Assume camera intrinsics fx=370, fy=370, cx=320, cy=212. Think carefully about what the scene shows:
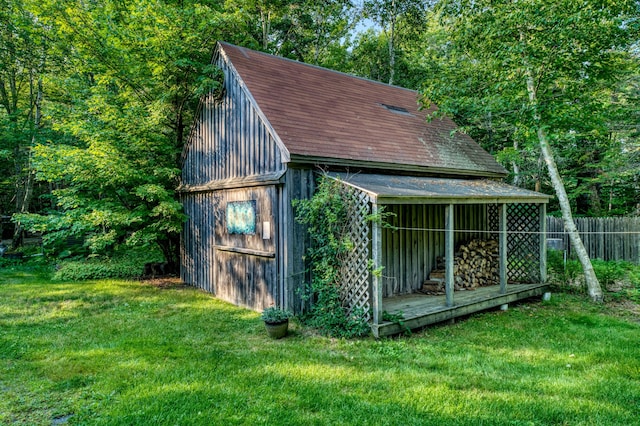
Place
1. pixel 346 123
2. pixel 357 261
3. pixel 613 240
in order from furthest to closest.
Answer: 1. pixel 613 240
2. pixel 346 123
3. pixel 357 261

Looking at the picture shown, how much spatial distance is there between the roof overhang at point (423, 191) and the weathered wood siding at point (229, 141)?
1453mm

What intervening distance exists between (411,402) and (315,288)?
2806mm

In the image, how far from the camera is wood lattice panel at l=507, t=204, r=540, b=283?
28.9 ft

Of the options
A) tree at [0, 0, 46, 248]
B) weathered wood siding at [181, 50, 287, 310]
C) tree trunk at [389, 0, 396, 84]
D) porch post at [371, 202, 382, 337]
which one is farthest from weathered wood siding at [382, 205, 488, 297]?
tree at [0, 0, 46, 248]

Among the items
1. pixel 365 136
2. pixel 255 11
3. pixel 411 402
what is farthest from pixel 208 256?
pixel 255 11

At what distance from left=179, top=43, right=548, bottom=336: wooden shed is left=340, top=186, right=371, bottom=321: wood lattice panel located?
0.08 feet

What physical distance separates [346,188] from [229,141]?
3468 millimetres

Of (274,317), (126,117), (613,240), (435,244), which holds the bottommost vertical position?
(274,317)

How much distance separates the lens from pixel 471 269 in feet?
28.4

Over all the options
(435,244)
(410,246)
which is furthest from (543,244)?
(410,246)

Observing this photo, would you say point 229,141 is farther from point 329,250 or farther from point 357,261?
point 357,261

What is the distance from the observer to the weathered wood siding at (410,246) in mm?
7809

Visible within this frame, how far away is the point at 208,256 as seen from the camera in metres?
9.14

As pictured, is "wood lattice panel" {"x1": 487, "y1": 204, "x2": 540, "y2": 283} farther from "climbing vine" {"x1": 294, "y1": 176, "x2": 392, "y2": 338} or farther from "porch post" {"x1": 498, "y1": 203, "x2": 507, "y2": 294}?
"climbing vine" {"x1": 294, "y1": 176, "x2": 392, "y2": 338}
